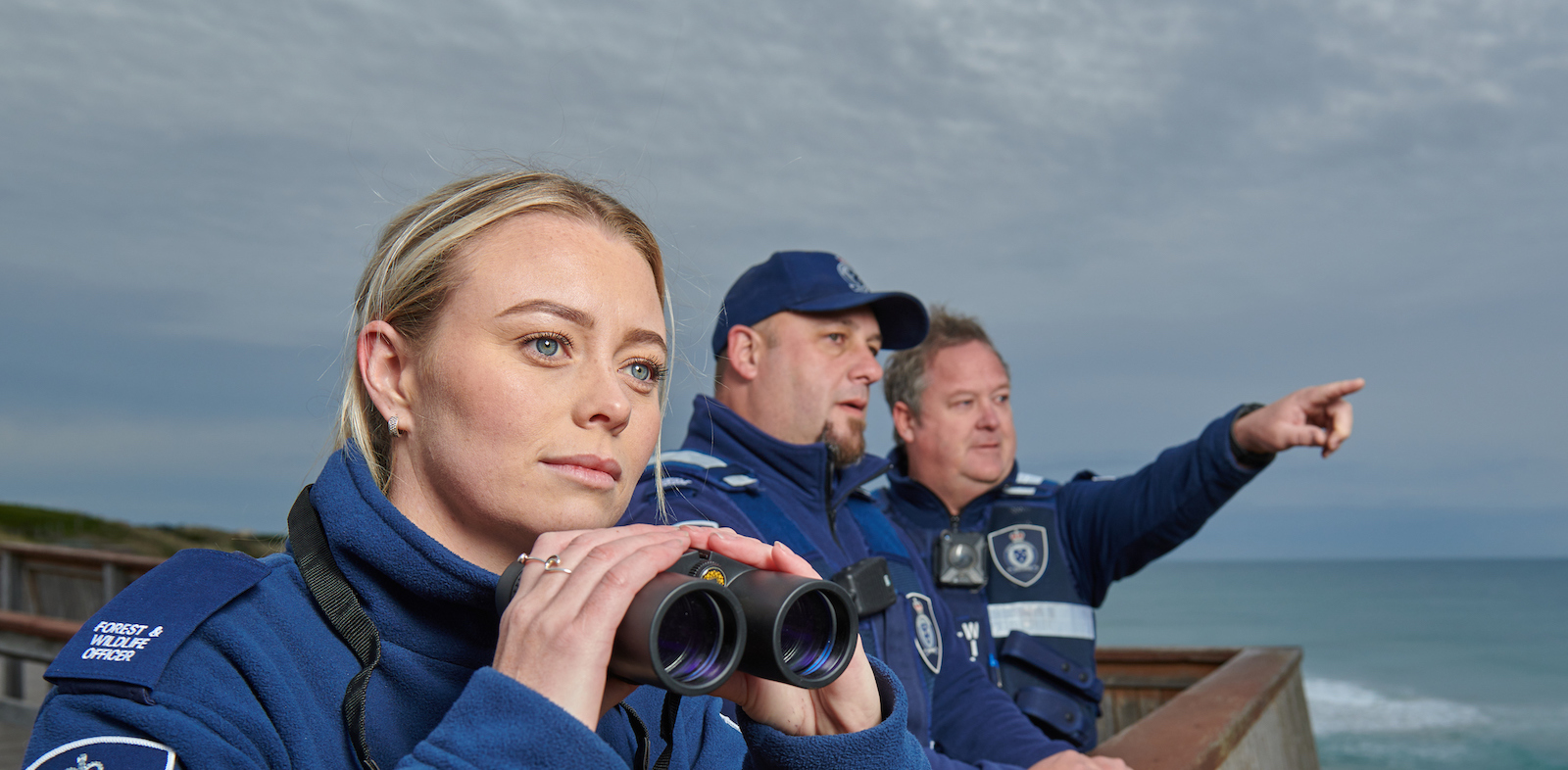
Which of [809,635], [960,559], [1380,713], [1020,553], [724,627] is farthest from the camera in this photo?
[1380,713]

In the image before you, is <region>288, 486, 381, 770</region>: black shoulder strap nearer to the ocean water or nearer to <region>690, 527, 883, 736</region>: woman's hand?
<region>690, 527, 883, 736</region>: woman's hand

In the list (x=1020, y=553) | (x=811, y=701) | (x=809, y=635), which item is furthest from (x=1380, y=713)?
(x=809, y=635)

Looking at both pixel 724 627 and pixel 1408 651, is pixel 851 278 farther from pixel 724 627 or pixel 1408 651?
pixel 1408 651

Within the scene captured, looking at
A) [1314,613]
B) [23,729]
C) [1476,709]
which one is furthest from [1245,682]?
[1314,613]

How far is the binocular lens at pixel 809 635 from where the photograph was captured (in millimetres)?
1088

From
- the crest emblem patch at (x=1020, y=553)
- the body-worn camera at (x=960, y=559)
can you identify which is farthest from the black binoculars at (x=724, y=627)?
the crest emblem patch at (x=1020, y=553)

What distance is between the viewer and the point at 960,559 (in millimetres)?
3463

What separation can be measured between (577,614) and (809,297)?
2.18 m

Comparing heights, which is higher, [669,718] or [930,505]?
[930,505]

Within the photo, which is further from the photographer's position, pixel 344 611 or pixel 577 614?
pixel 344 611

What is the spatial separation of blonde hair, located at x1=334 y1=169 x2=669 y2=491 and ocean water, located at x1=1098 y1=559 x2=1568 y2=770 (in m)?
11.4

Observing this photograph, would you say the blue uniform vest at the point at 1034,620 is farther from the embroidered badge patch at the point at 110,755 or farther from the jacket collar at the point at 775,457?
the embroidered badge patch at the point at 110,755

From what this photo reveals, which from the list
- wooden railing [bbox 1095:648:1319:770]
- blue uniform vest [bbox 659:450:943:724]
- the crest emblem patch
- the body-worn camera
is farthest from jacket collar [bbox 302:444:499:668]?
the crest emblem patch

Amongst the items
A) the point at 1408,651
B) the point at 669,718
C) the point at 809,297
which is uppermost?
the point at 809,297
